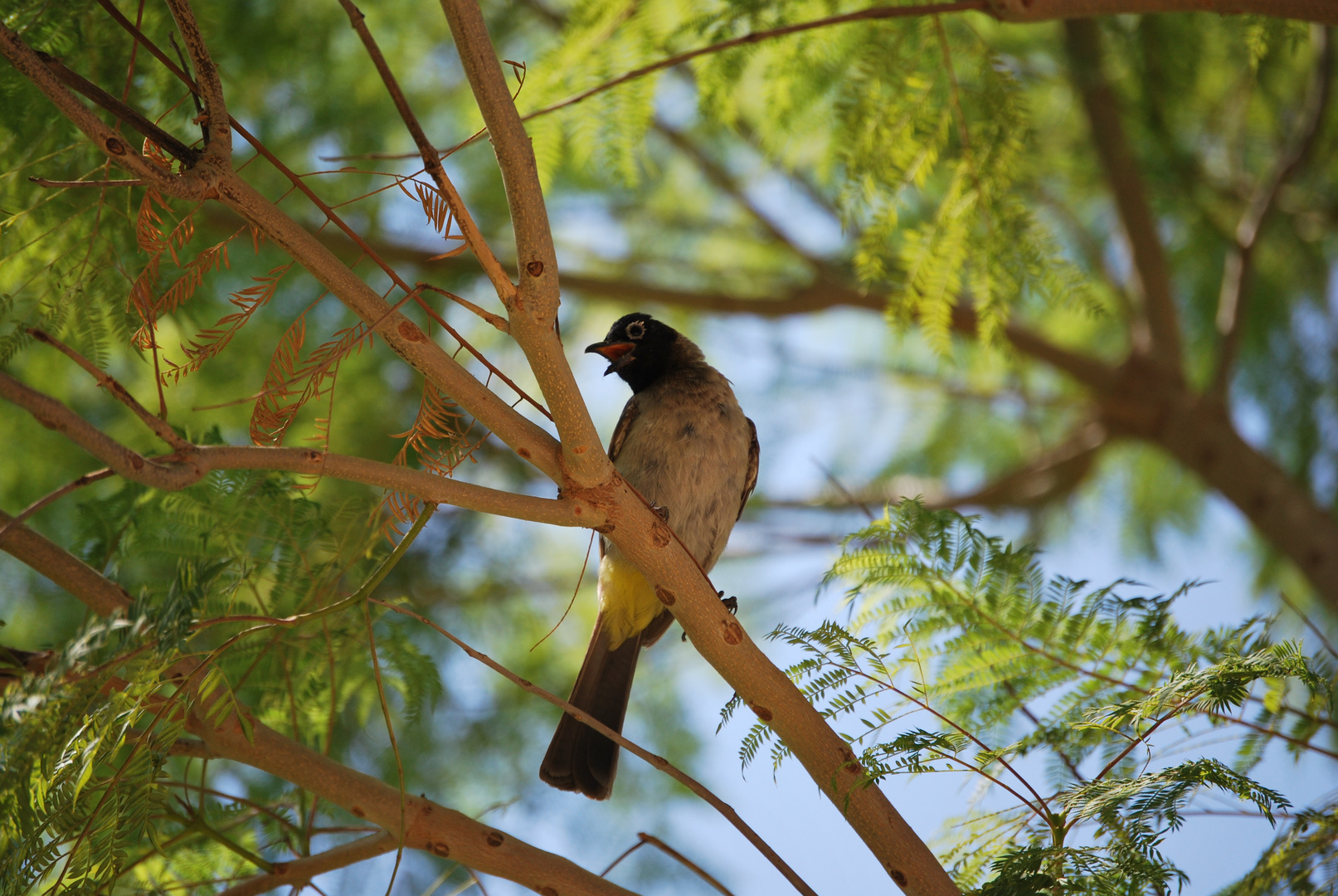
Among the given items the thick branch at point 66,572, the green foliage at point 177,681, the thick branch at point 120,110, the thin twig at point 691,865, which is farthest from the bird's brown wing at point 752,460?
the thick branch at point 120,110

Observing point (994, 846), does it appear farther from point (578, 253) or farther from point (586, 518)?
point (578, 253)

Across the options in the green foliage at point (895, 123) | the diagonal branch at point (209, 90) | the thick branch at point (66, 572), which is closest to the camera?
the diagonal branch at point (209, 90)

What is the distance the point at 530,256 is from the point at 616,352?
266cm

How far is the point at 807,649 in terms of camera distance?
2305 millimetres

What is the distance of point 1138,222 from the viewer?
18.4ft

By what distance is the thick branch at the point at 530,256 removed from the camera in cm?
174

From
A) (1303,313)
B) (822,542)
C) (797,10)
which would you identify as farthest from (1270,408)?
(797,10)

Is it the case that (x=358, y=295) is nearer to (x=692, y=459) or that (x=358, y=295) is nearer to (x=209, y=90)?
(x=209, y=90)

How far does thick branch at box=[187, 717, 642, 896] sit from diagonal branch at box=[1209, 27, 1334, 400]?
4865mm

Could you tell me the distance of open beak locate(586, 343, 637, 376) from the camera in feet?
14.8

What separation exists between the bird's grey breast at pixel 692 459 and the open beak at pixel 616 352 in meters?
0.42

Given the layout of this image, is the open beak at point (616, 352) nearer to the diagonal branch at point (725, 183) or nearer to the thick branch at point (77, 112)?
the diagonal branch at point (725, 183)

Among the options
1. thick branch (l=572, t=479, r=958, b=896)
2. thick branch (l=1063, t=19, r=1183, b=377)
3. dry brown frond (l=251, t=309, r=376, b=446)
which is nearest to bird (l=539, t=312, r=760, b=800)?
thick branch (l=572, t=479, r=958, b=896)

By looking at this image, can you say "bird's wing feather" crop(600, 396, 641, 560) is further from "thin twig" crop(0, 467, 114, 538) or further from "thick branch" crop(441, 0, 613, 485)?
"thin twig" crop(0, 467, 114, 538)
